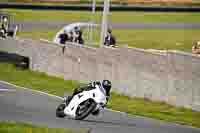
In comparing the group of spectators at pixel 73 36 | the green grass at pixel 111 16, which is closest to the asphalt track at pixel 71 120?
the group of spectators at pixel 73 36

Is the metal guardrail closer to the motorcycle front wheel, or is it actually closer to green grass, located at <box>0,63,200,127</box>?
green grass, located at <box>0,63,200,127</box>

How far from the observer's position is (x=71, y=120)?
1764 centimetres

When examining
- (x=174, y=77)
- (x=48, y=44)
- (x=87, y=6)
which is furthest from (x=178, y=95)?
(x=87, y=6)

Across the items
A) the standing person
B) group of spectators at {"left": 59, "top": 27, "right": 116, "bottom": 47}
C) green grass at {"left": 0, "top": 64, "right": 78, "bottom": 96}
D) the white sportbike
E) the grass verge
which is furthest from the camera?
the grass verge

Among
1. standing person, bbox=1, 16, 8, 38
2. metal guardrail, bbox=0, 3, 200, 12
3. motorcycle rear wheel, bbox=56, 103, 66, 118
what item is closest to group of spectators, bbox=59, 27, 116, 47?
standing person, bbox=1, 16, 8, 38

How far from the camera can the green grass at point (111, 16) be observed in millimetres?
60375

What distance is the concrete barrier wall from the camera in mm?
21703

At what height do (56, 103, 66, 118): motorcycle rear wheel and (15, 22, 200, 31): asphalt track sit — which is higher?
(56, 103, 66, 118): motorcycle rear wheel

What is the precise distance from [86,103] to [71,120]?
1.60 ft

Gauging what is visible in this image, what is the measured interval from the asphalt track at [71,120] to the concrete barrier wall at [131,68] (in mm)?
2387

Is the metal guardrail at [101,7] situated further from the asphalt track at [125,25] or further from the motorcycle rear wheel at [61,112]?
the motorcycle rear wheel at [61,112]

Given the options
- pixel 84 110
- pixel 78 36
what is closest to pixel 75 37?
pixel 78 36

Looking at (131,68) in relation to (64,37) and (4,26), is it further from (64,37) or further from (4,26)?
(4,26)

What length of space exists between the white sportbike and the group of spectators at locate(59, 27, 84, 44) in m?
18.4
